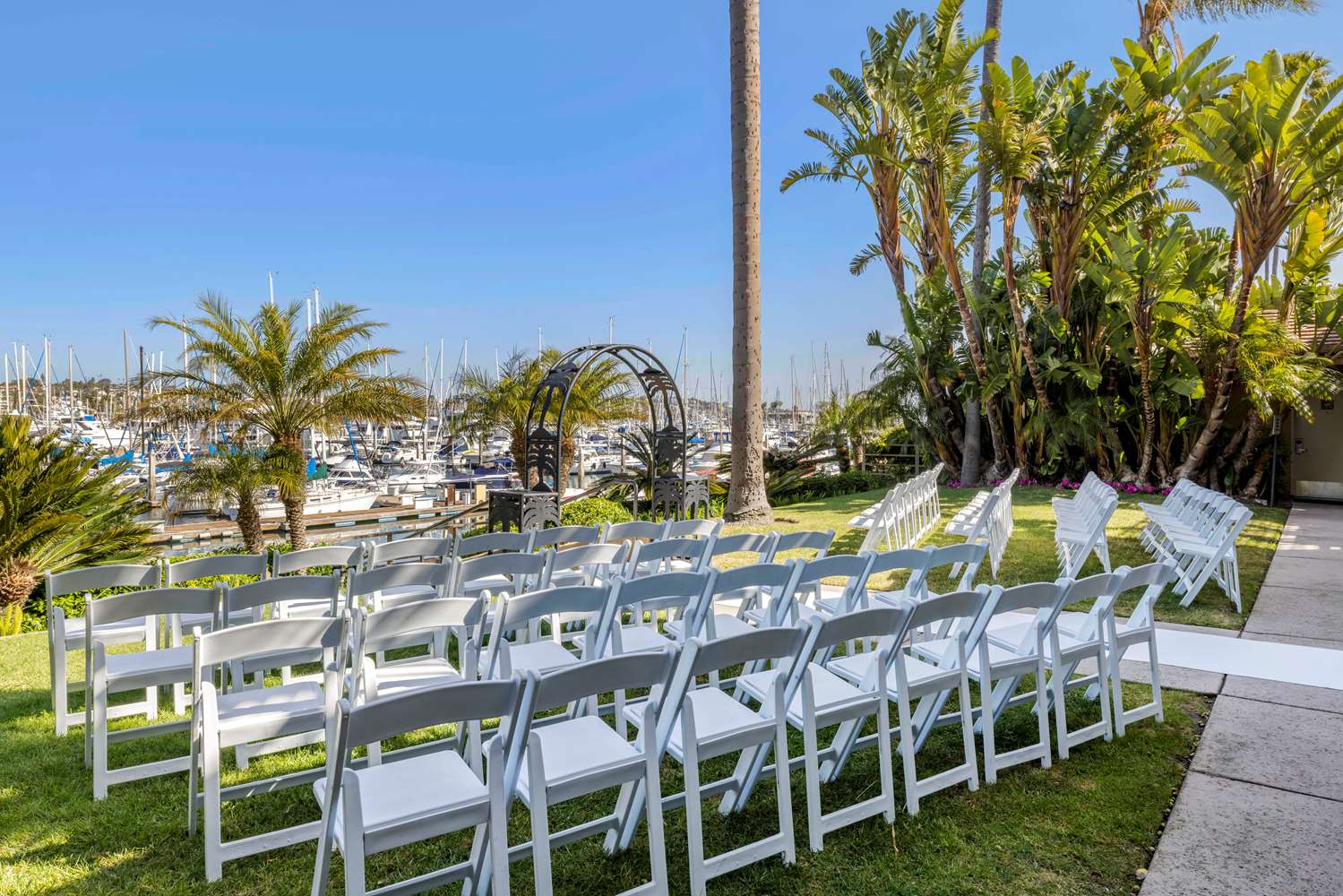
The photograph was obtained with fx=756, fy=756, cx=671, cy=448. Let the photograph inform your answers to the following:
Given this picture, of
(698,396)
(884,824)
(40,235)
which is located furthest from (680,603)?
(40,235)

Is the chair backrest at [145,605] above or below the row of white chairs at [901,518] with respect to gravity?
above

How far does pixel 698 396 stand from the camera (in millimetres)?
48781

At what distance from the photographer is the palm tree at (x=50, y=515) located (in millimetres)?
7039

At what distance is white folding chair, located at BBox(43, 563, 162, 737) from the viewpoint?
3.84m

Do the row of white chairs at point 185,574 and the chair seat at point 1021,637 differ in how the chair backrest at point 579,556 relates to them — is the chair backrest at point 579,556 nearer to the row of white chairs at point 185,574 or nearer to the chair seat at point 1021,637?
the row of white chairs at point 185,574

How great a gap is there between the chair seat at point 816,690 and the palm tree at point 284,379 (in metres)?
8.87

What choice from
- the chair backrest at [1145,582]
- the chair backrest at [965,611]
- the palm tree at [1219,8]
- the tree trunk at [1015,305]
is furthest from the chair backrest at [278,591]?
the palm tree at [1219,8]

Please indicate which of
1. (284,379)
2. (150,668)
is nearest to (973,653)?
(150,668)

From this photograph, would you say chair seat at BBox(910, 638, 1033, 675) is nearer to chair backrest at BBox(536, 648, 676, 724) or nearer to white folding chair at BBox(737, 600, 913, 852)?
white folding chair at BBox(737, 600, 913, 852)

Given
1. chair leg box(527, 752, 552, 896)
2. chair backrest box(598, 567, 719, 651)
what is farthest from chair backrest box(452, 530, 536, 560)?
chair leg box(527, 752, 552, 896)

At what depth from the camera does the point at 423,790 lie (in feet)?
7.67

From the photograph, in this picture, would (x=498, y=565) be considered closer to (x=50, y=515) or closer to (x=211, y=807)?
(x=211, y=807)

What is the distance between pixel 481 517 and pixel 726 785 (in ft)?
44.4

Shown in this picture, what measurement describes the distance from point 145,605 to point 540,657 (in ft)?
5.86
